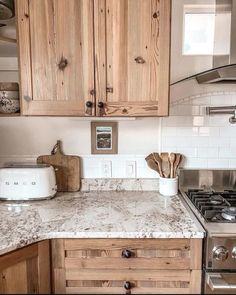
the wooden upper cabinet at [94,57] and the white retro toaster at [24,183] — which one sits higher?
the wooden upper cabinet at [94,57]

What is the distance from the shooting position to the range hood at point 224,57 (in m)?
1.25

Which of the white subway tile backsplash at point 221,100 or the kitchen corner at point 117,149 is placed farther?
the white subway tile backsplash at point 221,100

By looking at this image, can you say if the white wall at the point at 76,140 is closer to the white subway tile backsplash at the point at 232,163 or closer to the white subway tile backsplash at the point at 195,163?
the white subway tile backsplash at the point at 195,163

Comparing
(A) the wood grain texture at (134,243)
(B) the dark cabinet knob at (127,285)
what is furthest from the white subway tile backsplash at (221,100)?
(B) the dark cabinet knob at (127,285)

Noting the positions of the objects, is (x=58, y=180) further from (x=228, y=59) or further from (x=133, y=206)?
(x=228, y=59)

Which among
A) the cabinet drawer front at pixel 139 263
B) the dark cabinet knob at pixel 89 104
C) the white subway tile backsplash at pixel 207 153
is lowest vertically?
the cabinet drawer front at pixel 139 263

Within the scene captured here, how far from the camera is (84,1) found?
129 centimetres

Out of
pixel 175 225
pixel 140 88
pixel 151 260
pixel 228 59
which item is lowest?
pixel 151 260

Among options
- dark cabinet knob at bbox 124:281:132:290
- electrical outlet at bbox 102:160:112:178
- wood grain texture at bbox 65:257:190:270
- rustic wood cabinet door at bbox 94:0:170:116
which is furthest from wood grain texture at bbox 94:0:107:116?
dark cabinet knob at bbox 124:281:132:290

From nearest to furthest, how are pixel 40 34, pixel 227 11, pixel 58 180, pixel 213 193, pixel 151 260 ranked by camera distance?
pixel 151 260, pixel 40 34, pixel 227 11, pixel 213 193, pixel 58 180

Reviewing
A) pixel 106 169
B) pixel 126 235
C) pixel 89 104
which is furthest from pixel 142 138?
pixel 126 235

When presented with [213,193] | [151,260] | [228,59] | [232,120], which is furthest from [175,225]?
[228,59]

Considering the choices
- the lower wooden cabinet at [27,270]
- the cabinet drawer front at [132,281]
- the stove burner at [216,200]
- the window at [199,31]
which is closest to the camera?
the lower wooden cabinet at [27,270]

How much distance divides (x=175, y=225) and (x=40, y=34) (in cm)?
110
